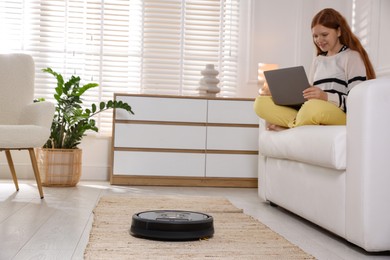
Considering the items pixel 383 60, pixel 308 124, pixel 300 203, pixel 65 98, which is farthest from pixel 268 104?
pixel 65 98

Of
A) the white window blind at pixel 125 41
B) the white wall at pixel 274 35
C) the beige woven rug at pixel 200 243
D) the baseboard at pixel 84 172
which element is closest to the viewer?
the beige woven rug at pixel 200 243

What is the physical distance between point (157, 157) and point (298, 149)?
1.92 m

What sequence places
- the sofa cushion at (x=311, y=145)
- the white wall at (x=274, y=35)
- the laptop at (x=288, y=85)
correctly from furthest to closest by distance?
the white wall at (x=274, y=35)
the laptop at (x=288, y=85)
the sofa cushion at (x=311, y=145)

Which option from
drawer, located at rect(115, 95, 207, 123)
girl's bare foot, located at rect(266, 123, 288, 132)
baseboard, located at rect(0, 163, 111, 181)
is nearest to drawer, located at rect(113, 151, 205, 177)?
drawer, located at rect(115, 95, 207, 123)

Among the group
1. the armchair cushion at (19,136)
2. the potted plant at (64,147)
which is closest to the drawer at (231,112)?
the potted plant at (64,147)

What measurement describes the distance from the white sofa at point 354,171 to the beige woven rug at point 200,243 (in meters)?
0.24

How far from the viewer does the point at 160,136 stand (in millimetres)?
4219

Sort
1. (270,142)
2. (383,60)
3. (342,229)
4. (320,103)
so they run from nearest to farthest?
(342,229) → (320,103) → (270,142) → (383,60)

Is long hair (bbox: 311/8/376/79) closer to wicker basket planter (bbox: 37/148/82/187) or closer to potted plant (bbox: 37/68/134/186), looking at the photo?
potted plant (bbox: 37/68/134/186)

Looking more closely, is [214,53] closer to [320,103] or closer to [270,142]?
[270,142]

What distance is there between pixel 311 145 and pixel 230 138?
2.04 metres

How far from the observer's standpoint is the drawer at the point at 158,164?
4.18 m

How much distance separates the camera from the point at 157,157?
421cm

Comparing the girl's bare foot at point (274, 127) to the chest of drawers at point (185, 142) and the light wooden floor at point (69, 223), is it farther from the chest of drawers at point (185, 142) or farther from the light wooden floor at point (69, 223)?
the chest of drawers at point (185, 142)
